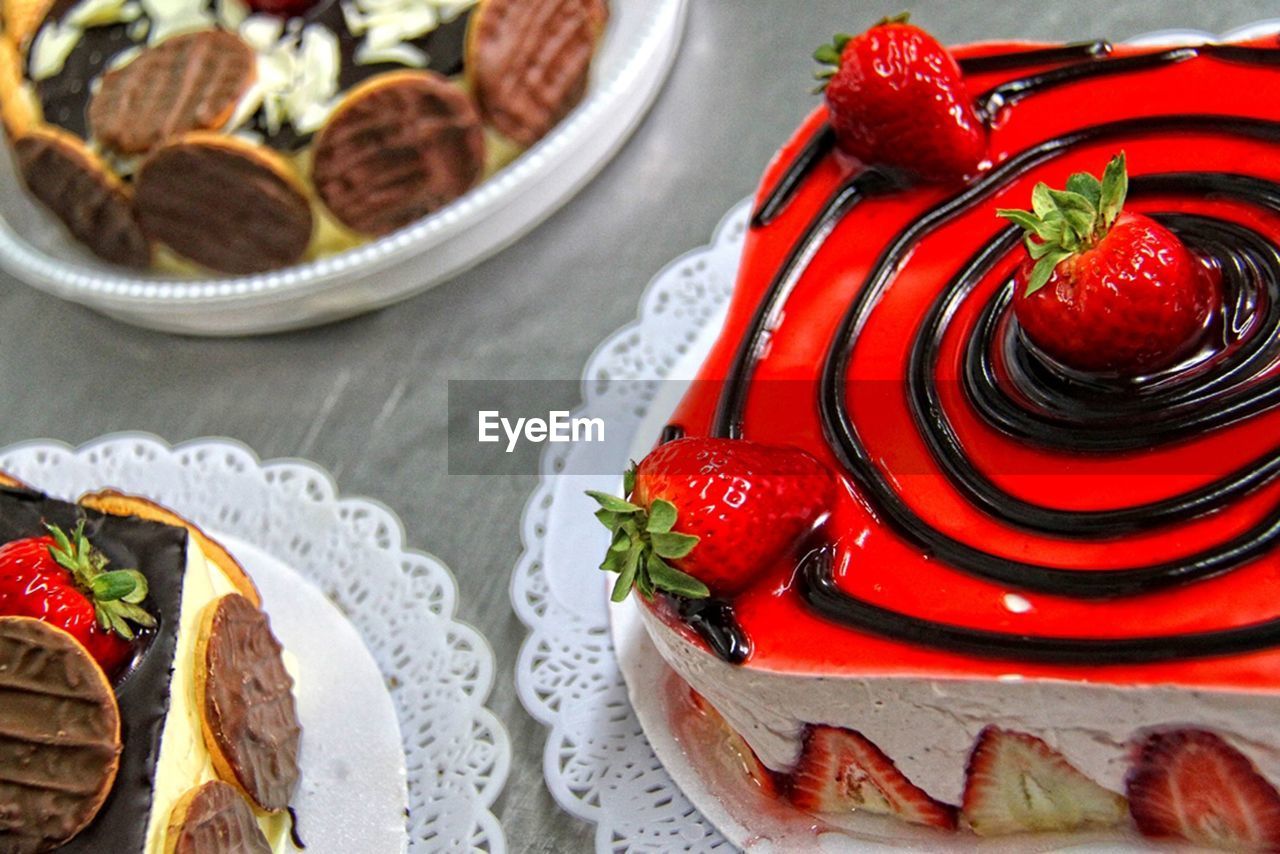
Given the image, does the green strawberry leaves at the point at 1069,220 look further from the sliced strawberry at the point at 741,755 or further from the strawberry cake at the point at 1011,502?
the sliced strawberry at the point at 741,755

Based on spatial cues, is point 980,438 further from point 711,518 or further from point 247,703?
point 247,703

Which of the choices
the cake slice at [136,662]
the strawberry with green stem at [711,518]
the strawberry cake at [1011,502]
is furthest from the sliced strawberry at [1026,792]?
the cake slice at [136,662]

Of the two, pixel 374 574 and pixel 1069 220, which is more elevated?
pixel 1069 220

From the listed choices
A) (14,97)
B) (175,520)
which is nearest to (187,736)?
(175,520)

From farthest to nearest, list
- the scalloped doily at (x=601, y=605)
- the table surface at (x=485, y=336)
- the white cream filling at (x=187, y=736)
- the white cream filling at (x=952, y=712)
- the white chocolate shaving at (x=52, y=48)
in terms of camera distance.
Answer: the white chocolate shaving at (x=52, y=48), the table surface at (x=485, y=336), the scalloped doily at (x=601, y=605), the white cream filling at (x=187, y=736), the white cream filling at (x=952, y=712)

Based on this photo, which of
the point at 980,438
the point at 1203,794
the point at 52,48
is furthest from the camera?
the point at 52,48
